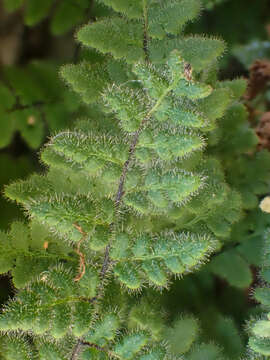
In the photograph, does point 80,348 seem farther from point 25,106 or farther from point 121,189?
point 25,106

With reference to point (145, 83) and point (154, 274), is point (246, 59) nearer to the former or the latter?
point (145, 83)

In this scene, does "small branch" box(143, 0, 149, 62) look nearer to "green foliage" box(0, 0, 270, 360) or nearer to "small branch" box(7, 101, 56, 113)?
"green foliage" box(0, 0, 270, 360)

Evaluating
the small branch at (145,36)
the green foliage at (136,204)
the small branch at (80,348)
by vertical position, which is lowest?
the small branch at (80,348)

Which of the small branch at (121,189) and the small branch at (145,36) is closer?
the small branch at (121,189)

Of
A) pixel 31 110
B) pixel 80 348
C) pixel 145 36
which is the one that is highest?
pixel 145 36

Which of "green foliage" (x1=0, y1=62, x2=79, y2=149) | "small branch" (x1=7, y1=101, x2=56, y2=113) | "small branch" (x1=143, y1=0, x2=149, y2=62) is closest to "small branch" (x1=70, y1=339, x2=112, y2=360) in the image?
"small branch" (x1=143, y1=0, x2=149, y2=62)

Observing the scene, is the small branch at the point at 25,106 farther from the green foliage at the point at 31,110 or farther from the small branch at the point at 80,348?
the small branch at the point at 80,348

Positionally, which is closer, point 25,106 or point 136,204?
point 136,204

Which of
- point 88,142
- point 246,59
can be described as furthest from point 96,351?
point 246,59

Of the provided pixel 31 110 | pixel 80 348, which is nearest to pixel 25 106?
pixel 31 110


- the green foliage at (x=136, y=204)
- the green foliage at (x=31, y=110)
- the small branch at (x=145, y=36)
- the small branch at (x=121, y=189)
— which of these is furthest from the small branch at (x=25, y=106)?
the small branch at (x=121, y=189)

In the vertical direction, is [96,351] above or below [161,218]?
below
